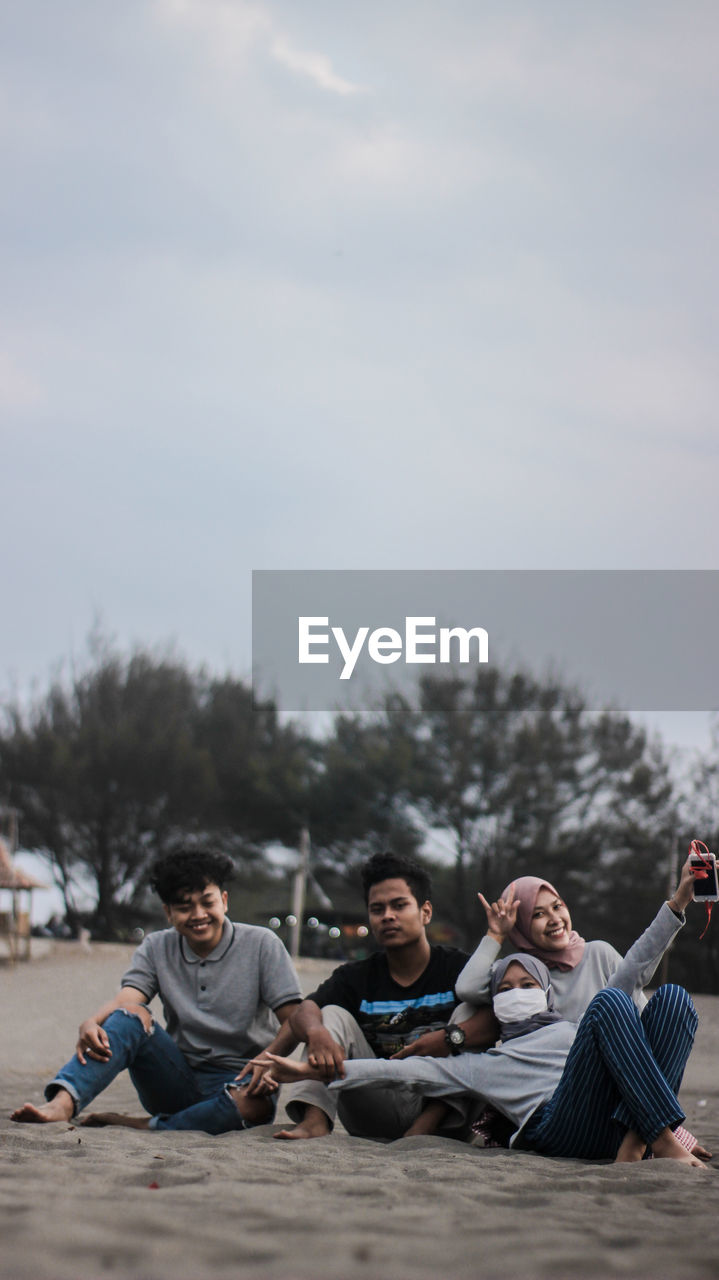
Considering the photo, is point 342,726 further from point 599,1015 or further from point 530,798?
point 599,1015

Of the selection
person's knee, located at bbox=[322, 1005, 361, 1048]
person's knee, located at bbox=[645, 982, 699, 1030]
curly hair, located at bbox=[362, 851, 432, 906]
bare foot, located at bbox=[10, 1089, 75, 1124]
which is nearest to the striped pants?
person's knee, located at bbox=[645, 982, 699, 1030]

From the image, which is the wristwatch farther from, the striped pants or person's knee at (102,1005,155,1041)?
person's knee at (102,1005,155,1041)

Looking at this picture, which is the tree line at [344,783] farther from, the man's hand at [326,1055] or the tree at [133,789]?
the man's hand at [326,1055]

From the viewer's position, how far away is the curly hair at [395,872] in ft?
11.8

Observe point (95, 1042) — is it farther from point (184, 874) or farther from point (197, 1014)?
point (184, 874)

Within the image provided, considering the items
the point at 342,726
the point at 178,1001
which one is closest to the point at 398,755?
the point at 342,726

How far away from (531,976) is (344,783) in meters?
20.1

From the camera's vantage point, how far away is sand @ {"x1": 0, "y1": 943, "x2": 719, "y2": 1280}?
1806 millimetres

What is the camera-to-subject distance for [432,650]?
80.8ft

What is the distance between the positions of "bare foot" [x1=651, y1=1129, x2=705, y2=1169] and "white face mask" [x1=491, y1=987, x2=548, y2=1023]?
1.64 feet

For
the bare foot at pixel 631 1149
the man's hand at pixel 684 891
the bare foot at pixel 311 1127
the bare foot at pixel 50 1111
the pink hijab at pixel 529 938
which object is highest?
the man's hand at pixel 684 891

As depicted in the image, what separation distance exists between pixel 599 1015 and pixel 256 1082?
1.12 metres

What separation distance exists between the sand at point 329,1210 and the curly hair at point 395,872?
69 centimetres

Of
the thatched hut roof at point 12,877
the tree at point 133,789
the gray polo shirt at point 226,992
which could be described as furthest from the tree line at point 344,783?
the gray polo shirt at point 226,992
